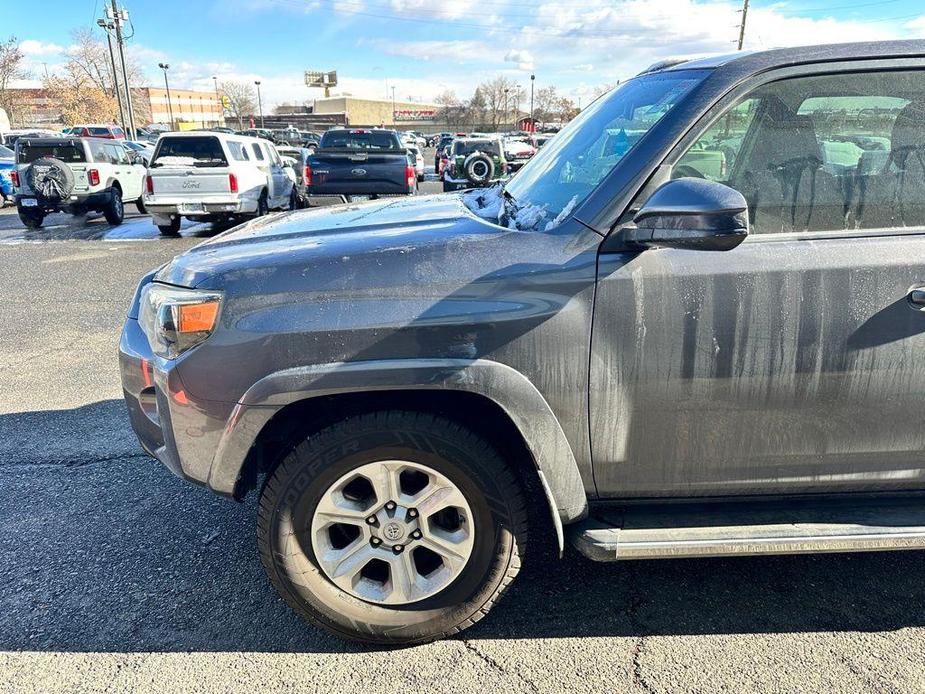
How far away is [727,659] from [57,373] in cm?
493

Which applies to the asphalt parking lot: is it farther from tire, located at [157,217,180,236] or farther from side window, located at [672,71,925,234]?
tire, located at [157,217,180,236]

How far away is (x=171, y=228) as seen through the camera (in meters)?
12.3

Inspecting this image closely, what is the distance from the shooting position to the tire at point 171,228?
39.8 ft

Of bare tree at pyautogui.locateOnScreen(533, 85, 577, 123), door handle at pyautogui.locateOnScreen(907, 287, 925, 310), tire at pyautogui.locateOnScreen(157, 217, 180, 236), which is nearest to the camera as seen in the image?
door handle at pyautogui.locateOnScreen(907, 287, 925, 310)

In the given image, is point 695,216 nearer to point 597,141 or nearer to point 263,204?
point 597,141

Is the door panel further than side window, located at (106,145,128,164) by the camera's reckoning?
No

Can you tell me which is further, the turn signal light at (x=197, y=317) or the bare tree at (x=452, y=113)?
the bare tree at (x=452, y=113)

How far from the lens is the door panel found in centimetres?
199

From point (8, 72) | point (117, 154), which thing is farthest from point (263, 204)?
point (8, 72)

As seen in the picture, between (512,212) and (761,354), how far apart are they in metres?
1.03

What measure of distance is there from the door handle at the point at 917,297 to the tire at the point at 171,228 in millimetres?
12277

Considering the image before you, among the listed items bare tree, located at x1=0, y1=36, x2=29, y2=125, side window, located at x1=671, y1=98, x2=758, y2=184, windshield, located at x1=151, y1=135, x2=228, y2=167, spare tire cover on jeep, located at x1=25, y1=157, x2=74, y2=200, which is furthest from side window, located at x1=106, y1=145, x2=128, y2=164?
bare tree, located at x1=0, y1=36, x2=29, y2=125

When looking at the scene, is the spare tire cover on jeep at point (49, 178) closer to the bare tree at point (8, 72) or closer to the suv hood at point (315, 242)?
the suv hood at point (315, 242)

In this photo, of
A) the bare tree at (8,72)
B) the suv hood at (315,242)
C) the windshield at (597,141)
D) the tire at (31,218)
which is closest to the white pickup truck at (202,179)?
the tire at (31,218)
